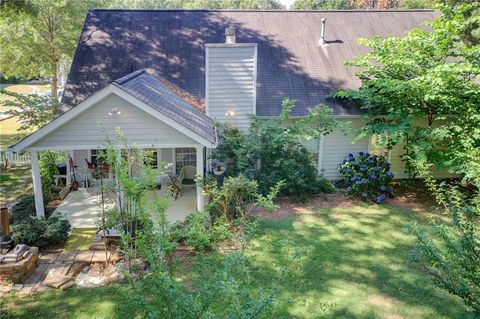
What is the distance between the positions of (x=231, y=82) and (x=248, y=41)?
412 cm

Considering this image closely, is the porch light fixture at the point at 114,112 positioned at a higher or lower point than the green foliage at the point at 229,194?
higher

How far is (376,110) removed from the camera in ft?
41.4

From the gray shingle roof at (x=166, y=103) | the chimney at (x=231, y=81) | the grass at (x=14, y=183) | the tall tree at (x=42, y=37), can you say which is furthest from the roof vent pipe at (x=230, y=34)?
the tall tree at (x=42, y=37)

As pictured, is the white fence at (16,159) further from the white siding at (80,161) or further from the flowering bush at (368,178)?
the flowering bush at (368,178)

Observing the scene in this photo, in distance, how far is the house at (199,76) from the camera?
9.35 m

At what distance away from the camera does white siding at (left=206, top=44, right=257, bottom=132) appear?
1210cm

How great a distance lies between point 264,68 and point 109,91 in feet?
24.0

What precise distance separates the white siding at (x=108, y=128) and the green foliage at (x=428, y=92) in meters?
6.54

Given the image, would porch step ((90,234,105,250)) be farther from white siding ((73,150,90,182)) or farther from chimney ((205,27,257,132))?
chimney ((205,27,257,132))


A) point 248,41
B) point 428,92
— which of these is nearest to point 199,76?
point 248,41

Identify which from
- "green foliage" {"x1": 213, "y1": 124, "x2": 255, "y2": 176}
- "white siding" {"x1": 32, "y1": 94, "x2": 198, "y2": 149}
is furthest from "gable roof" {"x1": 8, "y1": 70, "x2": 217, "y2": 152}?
"green foliage" {"x1": 213, "y1": 124, "x2": 255, "y2": 176}

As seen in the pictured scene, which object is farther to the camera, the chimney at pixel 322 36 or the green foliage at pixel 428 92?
the chimney at pixel 322 36

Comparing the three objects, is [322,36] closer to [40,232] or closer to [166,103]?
[166,103]

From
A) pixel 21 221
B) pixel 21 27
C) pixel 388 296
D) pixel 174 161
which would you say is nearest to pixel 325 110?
pixel 174 161
